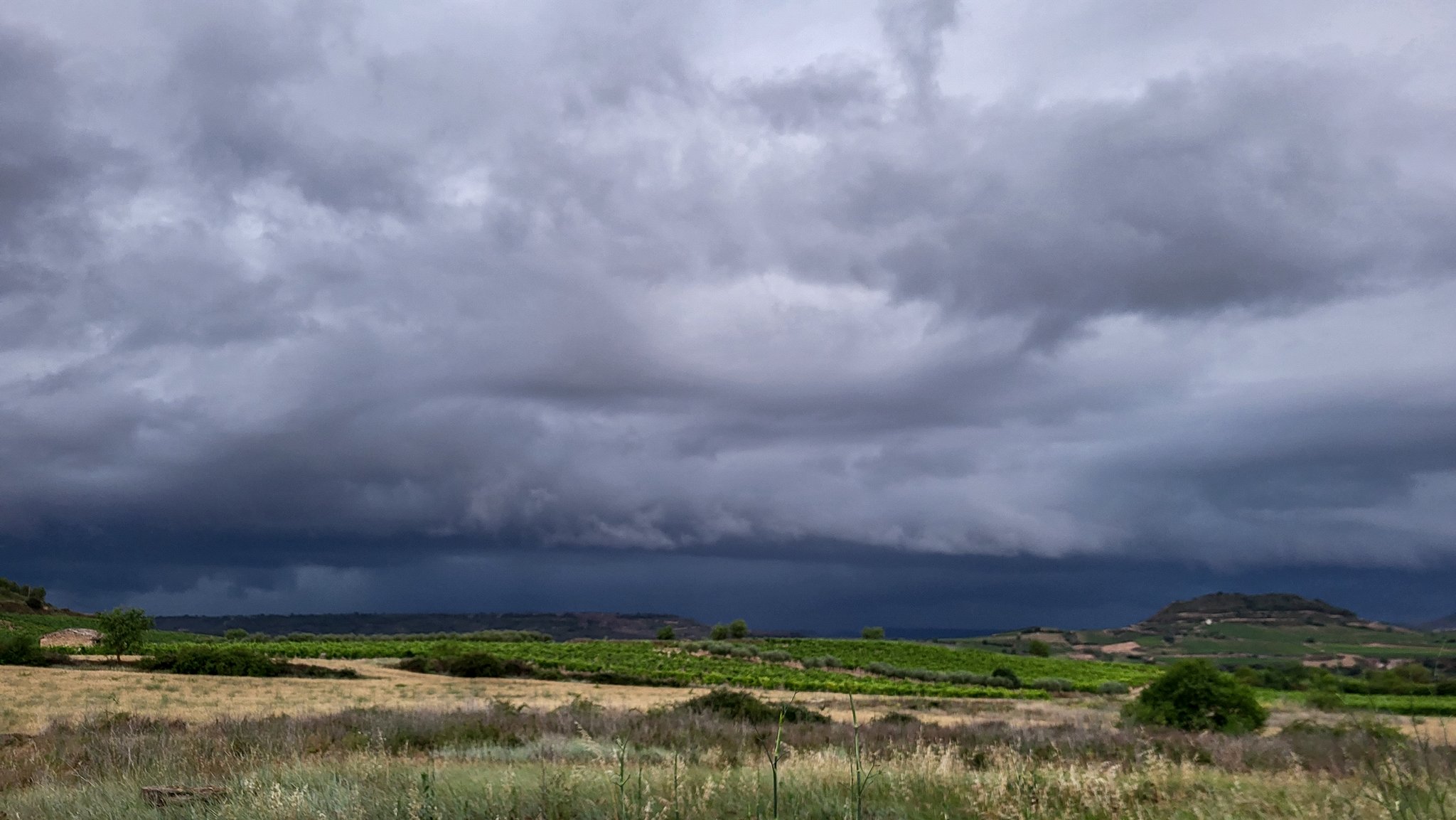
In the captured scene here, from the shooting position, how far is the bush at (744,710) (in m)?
23.2

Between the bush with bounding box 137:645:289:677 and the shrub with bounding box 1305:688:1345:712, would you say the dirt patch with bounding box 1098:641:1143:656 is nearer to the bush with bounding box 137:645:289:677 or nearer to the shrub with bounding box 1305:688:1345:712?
the bush with bounding box 137:645:289:677

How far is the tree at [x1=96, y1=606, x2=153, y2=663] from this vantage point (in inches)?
2394

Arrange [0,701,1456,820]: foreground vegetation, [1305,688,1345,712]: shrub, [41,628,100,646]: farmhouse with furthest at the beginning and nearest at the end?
[41,628,100,646]: farmhouse < [0,701,1456,820]: foreground vegetation < [1305,688,1345,712]: shrub

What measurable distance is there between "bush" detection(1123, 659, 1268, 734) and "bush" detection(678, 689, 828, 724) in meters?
9.46

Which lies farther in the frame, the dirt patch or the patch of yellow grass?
the dirt patch

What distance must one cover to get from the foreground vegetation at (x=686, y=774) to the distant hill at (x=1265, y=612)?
46284mm

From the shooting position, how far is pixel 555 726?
20500 mm

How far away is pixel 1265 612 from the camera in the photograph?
65.2m

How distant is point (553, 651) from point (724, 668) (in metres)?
19.5

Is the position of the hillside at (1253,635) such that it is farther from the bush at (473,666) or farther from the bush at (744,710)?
the bush at (473,666)

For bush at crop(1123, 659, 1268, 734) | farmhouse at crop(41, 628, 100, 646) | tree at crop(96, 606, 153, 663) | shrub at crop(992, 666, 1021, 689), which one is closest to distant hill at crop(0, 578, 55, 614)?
farmhouse at crop(41, 628, 100, 646)

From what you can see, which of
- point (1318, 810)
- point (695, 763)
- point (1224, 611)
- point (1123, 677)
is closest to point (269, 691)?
point (695, 763)

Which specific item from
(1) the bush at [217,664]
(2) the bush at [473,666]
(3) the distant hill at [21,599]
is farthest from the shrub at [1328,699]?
(3) the distant hill at [21,599]

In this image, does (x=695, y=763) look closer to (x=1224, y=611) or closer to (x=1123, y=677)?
(x=1224, y=611)
